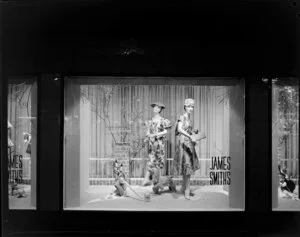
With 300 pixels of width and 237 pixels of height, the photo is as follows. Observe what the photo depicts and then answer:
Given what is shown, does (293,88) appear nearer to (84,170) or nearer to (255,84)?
(255,84)

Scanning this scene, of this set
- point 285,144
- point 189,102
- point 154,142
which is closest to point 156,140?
point 154,142

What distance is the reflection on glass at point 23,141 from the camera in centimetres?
418

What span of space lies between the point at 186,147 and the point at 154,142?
0.39 meters

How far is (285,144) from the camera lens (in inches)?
166

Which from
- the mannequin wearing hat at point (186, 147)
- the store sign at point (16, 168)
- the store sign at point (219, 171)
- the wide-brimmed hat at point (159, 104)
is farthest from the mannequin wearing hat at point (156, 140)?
the store sign at point (16, 168)

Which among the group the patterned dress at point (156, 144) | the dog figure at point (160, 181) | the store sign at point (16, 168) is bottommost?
the dog figure at point (160, 181)

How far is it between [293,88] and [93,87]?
2308 mm

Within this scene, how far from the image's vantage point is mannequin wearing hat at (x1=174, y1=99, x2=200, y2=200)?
4387 millimetres

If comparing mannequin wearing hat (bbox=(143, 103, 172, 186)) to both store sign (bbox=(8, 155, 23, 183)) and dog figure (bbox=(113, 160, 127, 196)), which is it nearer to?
dog figure (bbox=(113, 160, 127, 196))

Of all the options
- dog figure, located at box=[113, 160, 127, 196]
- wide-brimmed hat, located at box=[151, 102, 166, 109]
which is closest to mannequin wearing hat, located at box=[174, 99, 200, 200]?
wide-brimmed hat, located at box=[151, 102, 166, 109]

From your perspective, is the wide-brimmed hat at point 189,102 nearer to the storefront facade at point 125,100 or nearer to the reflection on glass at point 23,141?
the storefront facade at point 125,100

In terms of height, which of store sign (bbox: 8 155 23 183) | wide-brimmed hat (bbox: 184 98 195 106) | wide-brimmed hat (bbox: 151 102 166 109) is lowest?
store sign (bbox: 8 155 23 183)

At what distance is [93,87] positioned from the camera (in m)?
4.37

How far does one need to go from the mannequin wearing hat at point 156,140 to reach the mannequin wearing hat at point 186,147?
6.6 inches
